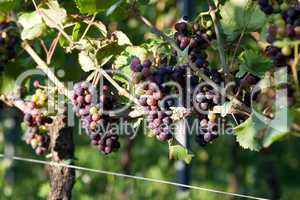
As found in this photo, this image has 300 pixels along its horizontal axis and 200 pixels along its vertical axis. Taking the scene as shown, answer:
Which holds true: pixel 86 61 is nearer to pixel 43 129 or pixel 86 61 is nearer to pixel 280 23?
pixel 43 129

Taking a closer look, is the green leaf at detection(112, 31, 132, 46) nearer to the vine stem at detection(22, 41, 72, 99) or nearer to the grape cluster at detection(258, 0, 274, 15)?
the vine stem at detection(22, 41, 72, 99)

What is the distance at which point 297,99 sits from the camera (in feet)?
4.10

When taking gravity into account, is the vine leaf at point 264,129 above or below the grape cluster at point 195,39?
below

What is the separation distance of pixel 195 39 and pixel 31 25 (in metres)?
0.52

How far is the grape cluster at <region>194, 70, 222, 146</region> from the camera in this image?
1511 mm

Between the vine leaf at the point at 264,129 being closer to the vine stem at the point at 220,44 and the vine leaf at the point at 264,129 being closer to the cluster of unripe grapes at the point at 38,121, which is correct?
the vine stem at the point at 220,44

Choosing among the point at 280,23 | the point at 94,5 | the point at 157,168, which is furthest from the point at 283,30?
the point at 157,168

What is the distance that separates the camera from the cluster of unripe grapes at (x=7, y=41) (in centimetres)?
210

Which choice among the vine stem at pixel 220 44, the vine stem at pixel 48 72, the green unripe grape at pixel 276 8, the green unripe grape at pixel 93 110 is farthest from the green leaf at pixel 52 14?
the green unripe grape at pixel 276 8

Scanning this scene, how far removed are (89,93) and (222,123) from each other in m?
0.35

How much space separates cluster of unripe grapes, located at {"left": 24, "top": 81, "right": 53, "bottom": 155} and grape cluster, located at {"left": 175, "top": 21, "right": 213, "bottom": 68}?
0.56m

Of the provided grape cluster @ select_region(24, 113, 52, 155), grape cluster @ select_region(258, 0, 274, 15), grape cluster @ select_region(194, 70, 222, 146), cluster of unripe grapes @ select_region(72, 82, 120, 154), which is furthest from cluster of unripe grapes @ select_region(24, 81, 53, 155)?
grape cluster @ select_region(258, 0, 274, 15)

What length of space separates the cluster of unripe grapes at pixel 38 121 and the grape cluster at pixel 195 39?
56 cm

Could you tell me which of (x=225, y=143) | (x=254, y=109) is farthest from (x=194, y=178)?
(x=254, y=109)
